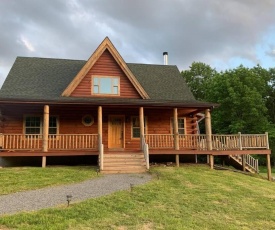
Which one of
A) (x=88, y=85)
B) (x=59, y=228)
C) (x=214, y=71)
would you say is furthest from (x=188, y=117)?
(x=214, y=71)

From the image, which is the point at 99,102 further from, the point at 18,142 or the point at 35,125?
the point at 18,142

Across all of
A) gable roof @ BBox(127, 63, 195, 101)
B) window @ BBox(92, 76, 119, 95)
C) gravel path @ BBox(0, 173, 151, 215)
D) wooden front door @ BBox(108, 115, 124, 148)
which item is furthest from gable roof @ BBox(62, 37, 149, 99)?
gravel path @ BBox(0, 173, 151, 215)

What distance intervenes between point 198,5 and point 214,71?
3541 centimetres

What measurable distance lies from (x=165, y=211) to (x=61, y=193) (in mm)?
3523

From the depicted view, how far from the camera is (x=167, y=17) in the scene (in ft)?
70.0

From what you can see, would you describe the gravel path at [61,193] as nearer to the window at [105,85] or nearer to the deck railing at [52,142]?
the deck railing at [52,142]

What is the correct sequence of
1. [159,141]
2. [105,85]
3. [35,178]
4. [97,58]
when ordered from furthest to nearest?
[159,141] → [105,85] → [97,58] → [35,178]

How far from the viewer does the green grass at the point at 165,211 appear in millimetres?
6348

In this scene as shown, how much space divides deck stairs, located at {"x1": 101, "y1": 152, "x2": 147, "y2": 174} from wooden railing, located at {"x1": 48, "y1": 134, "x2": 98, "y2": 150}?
177 cm

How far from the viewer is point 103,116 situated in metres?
18.2

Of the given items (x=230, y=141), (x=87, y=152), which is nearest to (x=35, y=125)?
(x=87, y=152)

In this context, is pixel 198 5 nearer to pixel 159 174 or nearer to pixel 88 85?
pixel 88 85

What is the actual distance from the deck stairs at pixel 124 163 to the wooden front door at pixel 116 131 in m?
3.18

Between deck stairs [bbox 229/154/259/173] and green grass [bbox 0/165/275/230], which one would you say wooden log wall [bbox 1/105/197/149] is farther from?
green grass [bbox 0/165/275/230]
